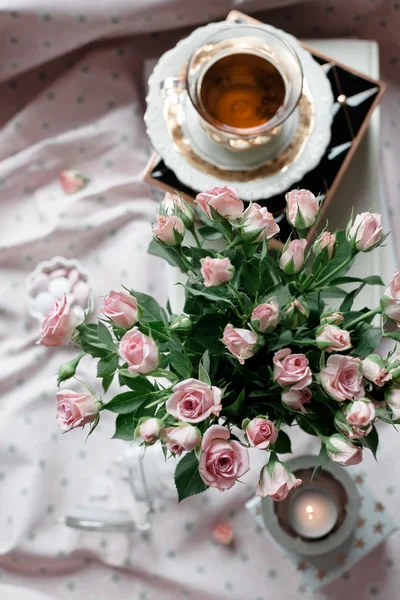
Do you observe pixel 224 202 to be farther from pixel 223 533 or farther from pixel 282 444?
pixel 223 533

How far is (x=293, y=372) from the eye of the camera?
41 centimetres

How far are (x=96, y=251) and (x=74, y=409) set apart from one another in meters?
0.48

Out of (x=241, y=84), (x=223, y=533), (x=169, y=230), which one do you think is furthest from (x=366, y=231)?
(x=223, y=533)

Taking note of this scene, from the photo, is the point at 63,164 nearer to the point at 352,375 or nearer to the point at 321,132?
the point at 321,132

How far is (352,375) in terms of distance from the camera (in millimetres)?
414

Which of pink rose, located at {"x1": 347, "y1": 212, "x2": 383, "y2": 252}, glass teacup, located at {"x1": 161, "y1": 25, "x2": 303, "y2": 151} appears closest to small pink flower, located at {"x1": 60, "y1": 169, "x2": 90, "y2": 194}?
glass teacup, located at {"x1": 161, "y1": 25, "x2": 303, "y2": 151}

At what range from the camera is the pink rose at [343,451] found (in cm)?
41

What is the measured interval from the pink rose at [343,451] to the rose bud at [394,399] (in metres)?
0.03

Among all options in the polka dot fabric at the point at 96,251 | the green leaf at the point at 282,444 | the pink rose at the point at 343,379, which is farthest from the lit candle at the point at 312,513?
the pink rose at the point at 343,379

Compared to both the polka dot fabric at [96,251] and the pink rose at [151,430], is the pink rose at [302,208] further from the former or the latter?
the polka dot fabric at [96,251]

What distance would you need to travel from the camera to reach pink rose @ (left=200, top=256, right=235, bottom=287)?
→ 42 centimetres

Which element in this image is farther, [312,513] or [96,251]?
[96,251]

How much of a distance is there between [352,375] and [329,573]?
1.38 feet

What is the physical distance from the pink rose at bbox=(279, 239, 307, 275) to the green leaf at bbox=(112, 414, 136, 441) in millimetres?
159
